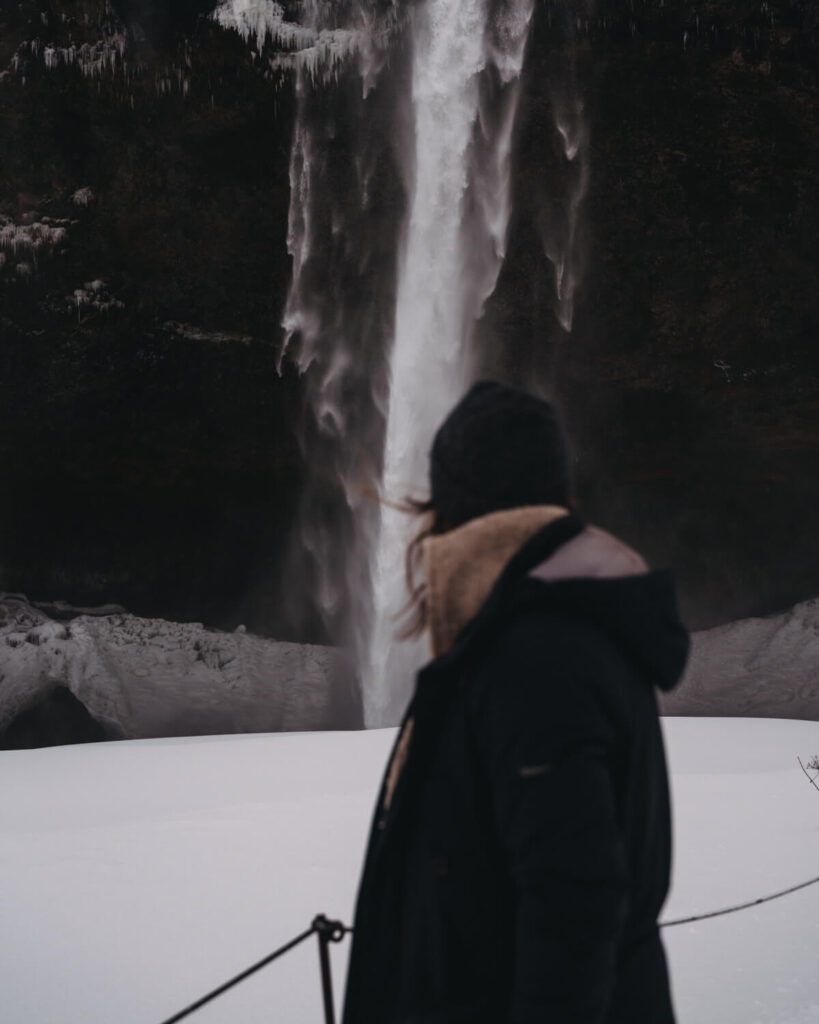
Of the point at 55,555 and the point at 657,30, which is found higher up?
the point at 657,30

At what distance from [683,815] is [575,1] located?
328 inches

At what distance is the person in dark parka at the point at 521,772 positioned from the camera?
37.4 inches

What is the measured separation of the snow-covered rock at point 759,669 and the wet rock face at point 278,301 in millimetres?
328

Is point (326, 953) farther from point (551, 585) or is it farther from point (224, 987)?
point (551, 585)

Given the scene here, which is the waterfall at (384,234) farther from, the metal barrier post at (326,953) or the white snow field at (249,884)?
the metal barrier post at (326,953)

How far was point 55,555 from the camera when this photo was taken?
12312mm


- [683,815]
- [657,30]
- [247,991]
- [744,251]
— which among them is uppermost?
[657,30]

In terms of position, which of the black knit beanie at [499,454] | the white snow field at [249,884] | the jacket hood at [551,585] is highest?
the black knit beanie at [499,454]

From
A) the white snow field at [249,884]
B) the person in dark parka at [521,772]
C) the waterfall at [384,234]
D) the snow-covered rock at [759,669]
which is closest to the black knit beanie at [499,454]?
the person in dark parka at [521,772]

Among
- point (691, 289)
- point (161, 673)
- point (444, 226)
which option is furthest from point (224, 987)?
point (161, 673)

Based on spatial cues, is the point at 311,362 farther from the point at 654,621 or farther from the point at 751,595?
the point at 654,621

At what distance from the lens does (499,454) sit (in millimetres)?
1148

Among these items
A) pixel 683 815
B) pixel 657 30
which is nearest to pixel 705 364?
pixel 657 30

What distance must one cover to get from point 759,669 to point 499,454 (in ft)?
39.2
